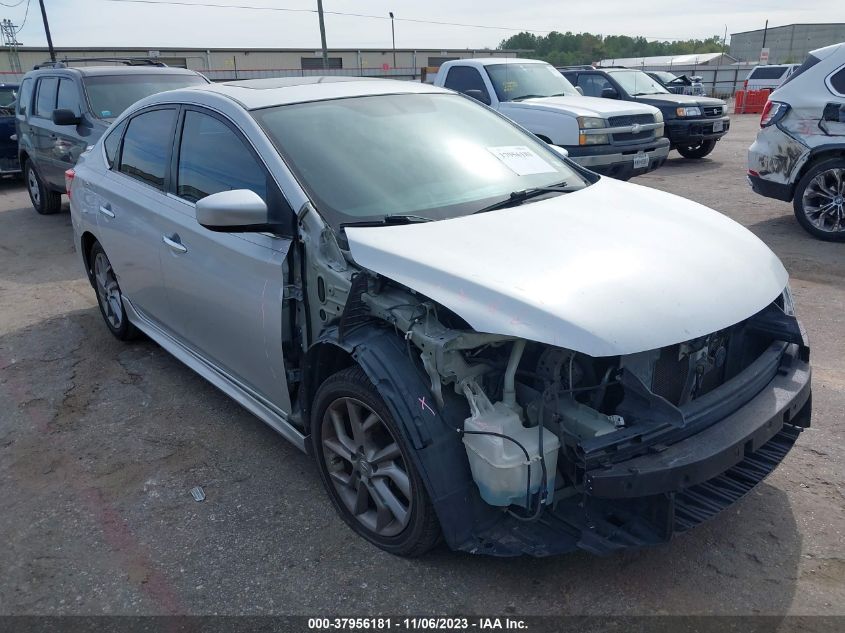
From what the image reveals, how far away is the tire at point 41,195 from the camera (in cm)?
1006

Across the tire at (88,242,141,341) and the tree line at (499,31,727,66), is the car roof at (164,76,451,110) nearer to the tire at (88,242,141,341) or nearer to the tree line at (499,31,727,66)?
the tire at (88,242,141,341)

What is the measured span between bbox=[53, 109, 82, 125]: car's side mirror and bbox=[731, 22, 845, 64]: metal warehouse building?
7830 centimetres

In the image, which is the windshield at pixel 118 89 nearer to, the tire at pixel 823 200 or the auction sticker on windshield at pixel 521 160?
the auction sticker on windshield at pixel 521 160

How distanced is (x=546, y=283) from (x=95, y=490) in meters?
2.47

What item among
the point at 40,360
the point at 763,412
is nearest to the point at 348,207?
the point at 763,412

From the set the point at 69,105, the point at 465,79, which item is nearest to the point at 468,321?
the point at 69,105

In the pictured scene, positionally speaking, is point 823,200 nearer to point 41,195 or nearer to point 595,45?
point 41,195

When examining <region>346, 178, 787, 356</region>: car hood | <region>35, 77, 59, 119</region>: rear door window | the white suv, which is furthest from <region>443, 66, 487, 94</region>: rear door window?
<region>346, 178, 787, 356</region>: car hood

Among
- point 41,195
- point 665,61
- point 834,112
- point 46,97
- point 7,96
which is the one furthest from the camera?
point 665,61

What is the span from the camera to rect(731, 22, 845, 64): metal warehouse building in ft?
241

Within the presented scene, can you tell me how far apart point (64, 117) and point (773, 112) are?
7763 millimetres

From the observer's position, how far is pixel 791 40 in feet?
255

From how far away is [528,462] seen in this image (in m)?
2.33

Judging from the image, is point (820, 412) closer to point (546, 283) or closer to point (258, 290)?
point (546, 283)
